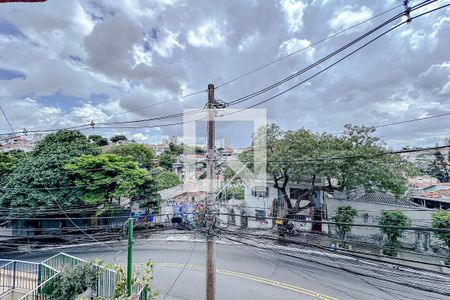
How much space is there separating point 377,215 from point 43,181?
21.3 metres

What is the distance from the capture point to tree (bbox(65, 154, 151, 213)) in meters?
16.0

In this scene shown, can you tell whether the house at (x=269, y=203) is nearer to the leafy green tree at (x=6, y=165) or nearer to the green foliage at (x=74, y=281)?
the green foliage at (x=74, y=281)

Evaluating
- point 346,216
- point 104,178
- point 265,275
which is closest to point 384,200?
point 346,216

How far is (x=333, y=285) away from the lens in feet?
36.6

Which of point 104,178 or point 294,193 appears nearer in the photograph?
point 104,178

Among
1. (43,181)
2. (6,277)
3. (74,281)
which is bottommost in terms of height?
(6,277)

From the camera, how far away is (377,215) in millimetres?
16594

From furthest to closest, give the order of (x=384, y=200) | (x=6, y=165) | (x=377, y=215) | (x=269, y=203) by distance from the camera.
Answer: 1. (x=269, y=203)
2. (x=6, y=165)
3. (x=384, y=200)
4. (x=377, y=215)

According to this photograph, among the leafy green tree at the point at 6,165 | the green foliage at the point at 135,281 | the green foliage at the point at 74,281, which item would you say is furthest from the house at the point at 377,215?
the leafy green tree at the point at 6,165

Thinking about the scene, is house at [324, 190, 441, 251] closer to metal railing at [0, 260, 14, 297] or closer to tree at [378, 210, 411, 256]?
tree at [378, 210, 411, 256]

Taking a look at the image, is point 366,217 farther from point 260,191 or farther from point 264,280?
point 264,280

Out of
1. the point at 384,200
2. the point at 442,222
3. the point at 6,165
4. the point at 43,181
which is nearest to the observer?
the point at 442,222

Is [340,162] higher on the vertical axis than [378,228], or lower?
higher

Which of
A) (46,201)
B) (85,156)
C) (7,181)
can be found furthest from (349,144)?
(7,181)
